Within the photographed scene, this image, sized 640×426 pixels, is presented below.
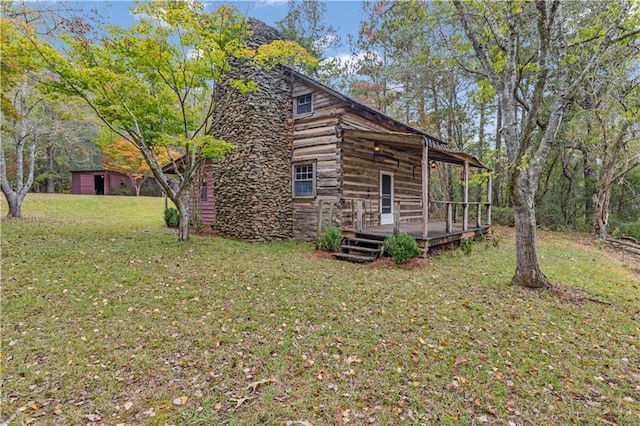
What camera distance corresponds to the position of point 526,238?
20.2ft

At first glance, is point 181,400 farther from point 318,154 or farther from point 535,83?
point 318,154

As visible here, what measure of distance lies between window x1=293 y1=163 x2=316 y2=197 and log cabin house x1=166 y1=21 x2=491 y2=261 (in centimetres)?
4

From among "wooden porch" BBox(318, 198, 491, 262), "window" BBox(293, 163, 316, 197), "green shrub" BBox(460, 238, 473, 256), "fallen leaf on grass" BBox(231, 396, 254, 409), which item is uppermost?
Answer: "window" BBox(293, 163, 316, 197)

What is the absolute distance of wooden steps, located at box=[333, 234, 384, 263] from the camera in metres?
8.70

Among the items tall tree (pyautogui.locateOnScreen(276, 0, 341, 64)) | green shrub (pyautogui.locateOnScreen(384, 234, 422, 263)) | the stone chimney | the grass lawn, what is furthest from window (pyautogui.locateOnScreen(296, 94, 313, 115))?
tall tree (pyautogui.locateOnScreen(276, 0, 341, 64))

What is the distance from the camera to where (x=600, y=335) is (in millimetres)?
4383

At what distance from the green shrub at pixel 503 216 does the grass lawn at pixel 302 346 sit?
11331 mm

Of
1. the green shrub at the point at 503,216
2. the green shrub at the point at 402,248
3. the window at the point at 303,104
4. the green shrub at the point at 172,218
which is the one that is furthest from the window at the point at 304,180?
the green shrub at the point at 503,216

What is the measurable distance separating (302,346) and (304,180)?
8417 millimetres

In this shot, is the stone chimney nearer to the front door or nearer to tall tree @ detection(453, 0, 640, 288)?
the front door

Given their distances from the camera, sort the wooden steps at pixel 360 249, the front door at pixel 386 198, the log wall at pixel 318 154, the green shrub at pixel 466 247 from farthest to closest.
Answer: the front door at pixel 386 198 → the log wall at pixel 318 154 → the green shrub at pixel 466 247 → the wooden steps at pixel 360 249

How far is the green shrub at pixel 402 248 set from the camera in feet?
26.5

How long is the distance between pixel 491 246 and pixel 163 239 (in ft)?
38.3

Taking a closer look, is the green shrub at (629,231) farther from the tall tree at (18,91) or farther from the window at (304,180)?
the tall tree at (18,91)
